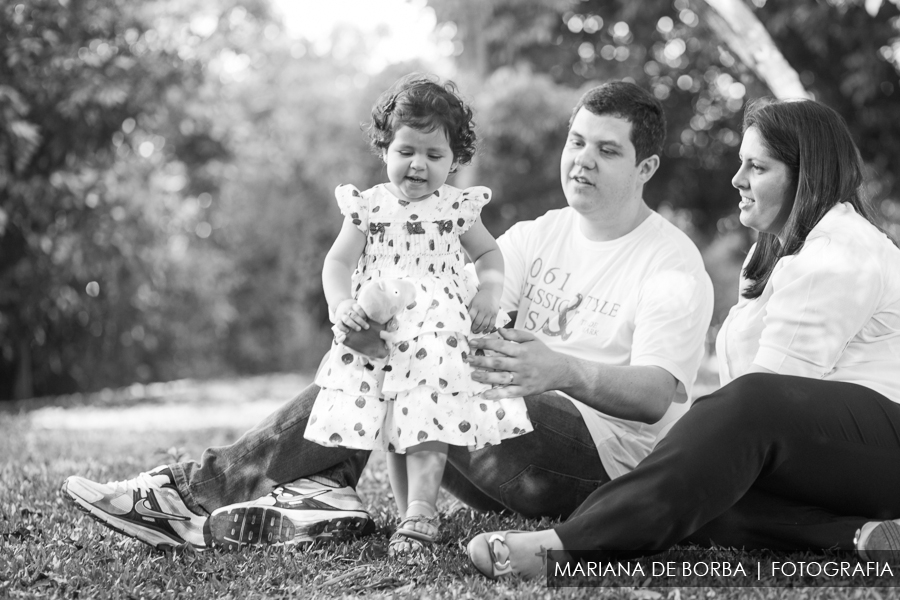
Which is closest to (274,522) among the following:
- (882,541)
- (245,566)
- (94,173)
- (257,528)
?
(257,528)

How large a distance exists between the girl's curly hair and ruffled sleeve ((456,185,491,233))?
13 cm

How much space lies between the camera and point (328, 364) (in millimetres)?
2590

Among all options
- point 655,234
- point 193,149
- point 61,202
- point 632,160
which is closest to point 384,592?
point 655,234

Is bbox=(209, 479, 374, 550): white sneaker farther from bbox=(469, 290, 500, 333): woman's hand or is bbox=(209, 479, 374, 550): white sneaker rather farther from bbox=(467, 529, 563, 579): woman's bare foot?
bbox=(469, 290, 500, 333): woman's hand

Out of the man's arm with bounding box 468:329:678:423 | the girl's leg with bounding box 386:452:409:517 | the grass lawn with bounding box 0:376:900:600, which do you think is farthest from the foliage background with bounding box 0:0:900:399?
the grass lawn with bounding box 0:376:900:600

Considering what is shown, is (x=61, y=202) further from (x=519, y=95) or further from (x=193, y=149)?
(x=519, y=95)

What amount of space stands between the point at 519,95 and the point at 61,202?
567 centimetres

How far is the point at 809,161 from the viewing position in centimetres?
249

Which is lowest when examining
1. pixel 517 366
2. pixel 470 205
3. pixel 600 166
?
pixel 517 366

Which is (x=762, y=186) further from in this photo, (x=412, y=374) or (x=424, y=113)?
(x=412, y=374)

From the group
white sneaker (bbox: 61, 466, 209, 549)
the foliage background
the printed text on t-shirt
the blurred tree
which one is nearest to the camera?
white sneaker (bbox: 61, 466, 209, 549)

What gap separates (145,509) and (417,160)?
51.2 inches

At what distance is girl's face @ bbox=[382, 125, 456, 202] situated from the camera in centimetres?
263

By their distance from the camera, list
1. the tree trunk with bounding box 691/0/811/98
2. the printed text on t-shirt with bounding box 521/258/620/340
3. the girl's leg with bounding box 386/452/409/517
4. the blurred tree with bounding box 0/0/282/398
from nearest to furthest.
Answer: the girl's leg with bounding box 386/452/409/517 < the printed text on t-shirt with bounding box 521/258/620/340 < the tree trunk with bounding box 691/0/811/98 < the blurred tree with bounding box 0/0/282/398
